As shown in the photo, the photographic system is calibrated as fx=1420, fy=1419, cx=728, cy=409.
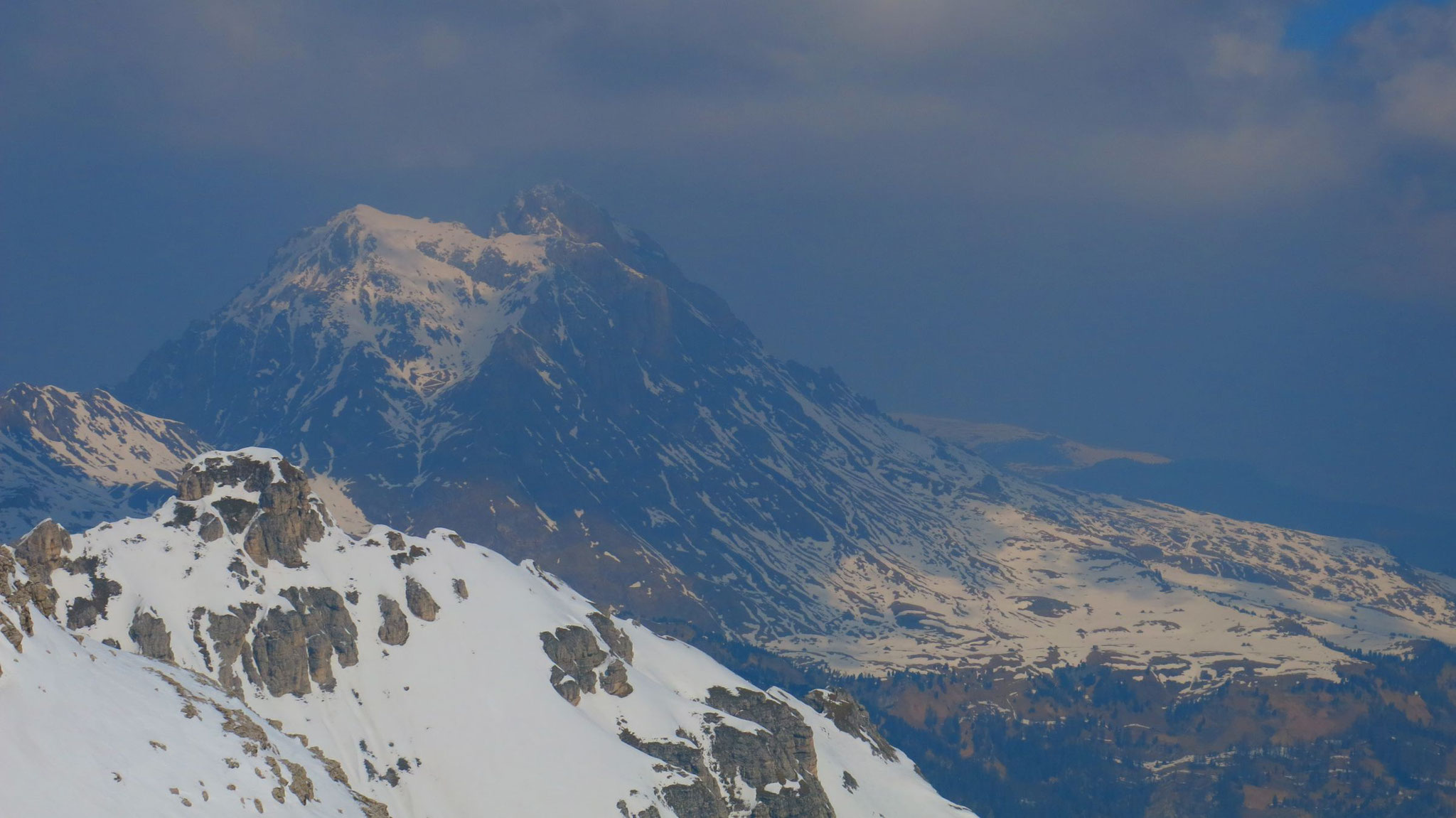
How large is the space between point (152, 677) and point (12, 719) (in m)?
35.7

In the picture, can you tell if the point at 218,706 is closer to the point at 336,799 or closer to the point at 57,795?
the point at 336,799

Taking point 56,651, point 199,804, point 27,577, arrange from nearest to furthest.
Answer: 1. point 199,804
2. point 56,651
3. point 27,577

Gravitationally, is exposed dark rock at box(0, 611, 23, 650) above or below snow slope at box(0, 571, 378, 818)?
above

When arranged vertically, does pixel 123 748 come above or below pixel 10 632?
below

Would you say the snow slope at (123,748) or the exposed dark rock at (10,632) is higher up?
the exposed dark rock at (10,632)

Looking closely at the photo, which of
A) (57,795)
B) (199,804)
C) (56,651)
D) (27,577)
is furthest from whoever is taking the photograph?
(27,577)

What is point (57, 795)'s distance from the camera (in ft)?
309

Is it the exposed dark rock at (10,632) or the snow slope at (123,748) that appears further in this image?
the exposed dark rock at (10,632)

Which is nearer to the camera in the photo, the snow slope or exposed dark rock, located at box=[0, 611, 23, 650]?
the snow slope

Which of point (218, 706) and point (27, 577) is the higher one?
point (27, 577)

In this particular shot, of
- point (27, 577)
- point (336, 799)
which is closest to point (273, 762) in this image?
point (336, 799)

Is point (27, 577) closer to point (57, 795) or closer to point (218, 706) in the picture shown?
point (218, 706)

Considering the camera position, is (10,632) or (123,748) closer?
(123,748)

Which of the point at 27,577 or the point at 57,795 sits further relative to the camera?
the point at 27,577
